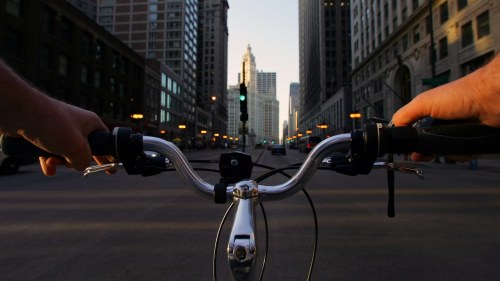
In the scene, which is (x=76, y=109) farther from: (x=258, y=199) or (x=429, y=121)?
(x=429, y=121)

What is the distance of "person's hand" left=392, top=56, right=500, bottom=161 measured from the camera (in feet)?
4.44

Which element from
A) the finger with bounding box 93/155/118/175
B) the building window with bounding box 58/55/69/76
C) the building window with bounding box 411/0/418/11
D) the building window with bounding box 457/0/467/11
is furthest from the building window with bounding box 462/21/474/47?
the building window with bounding box 58/55/69/76

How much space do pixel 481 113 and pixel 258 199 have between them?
0.89m

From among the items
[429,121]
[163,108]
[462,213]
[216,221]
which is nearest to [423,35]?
[462,213]

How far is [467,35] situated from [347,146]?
36.2 meters

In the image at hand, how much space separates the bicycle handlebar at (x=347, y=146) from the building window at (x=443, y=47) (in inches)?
1540

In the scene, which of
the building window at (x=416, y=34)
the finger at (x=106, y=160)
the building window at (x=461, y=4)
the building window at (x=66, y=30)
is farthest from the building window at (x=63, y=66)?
the finger at (x=106, y=160)

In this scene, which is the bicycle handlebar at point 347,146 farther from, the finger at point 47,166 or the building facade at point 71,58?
the building facade at point 71,58

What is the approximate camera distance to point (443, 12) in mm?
36125

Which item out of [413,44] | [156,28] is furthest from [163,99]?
[413,44]

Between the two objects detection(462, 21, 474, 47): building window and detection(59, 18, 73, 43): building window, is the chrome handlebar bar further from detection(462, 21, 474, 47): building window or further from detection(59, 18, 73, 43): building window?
detection(59, 18, 73, 43): building window

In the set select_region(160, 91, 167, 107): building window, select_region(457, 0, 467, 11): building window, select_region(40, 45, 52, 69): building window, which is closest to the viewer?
select_region(457, 0, 467, 11): building window

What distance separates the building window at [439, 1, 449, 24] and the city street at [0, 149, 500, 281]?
31000 millimetres

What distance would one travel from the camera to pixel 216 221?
6.81 metres
